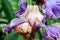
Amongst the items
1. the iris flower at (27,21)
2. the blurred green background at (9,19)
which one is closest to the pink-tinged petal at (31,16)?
the iris flower at (27,21)

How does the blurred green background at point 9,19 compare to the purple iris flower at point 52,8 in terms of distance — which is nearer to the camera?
the purple iris flower at point 52,8

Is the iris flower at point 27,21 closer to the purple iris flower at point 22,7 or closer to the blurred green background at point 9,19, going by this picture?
the purple iris flower at point 22,7

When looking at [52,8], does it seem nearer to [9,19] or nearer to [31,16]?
[31,16]

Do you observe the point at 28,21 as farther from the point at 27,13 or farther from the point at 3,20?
the point at 3,20

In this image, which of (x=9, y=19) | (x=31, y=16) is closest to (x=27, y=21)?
(x=31, y=16)

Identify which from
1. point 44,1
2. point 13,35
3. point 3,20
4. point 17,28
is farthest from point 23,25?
point 3,20

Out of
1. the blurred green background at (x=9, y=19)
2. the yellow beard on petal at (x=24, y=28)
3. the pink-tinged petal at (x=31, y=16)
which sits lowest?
the blurred green background at (x=9, y=19)

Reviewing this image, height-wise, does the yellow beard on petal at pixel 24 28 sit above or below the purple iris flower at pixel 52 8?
below

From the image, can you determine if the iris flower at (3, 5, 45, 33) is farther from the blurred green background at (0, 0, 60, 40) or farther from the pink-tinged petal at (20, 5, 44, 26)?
the blurred green background at (0, 0, 60, 40)

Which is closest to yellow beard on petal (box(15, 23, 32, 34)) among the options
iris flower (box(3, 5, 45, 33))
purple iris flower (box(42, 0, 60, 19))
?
iris flower (box(3, 5, 45, 33))
